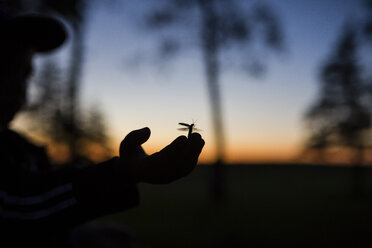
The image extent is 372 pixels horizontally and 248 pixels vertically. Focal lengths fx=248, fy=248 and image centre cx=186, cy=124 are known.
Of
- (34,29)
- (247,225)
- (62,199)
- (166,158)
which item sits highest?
(34,29)

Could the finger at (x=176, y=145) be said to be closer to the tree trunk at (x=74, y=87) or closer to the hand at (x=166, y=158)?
the hand at (x=166, y=158)

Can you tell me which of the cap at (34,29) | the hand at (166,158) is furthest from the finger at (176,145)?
the cap at (34,29)

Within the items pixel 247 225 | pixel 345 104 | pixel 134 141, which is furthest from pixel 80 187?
pixel 345 104

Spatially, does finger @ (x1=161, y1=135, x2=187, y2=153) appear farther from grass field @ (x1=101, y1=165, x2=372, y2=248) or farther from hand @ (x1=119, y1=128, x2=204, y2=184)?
grass field @ (x1=101, y1=165, x2=372, y2=248)

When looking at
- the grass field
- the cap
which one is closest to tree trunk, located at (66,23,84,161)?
the grass field

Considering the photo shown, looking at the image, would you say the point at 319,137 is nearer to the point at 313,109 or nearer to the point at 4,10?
the point at 313,109

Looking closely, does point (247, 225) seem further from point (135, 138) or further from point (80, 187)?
point (135, 138)

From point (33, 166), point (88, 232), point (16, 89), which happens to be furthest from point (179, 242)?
point (16, 89)

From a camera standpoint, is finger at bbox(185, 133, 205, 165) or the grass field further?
the grass field
